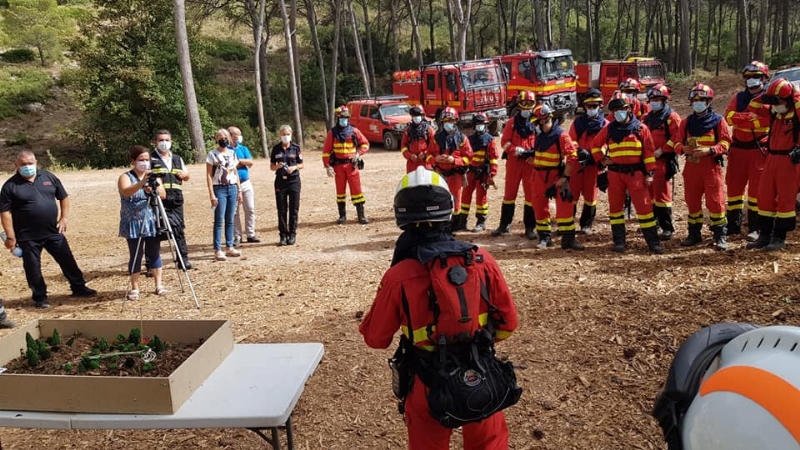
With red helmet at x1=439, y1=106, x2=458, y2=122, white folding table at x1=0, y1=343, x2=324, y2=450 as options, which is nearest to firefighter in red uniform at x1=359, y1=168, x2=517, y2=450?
white folding table at x1=0, y1=343, x2=324, y2=450

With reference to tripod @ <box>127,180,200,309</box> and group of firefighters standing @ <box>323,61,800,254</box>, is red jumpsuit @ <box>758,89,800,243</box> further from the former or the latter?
tripod @ <box>127,180,200,309</box>

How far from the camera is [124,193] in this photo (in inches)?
278

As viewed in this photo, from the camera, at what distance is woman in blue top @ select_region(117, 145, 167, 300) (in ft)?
23.3

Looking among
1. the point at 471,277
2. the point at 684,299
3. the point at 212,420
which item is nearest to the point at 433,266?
the point at 471,277

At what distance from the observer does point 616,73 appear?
97.8 ft

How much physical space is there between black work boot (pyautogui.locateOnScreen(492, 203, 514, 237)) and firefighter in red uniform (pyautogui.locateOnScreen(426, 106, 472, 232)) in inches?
31.0

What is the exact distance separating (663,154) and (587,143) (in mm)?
1054

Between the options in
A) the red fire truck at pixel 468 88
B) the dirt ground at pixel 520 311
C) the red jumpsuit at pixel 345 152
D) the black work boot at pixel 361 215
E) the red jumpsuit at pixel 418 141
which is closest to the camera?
the dirt ground at pixel 520 311

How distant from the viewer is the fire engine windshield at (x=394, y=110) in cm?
2436

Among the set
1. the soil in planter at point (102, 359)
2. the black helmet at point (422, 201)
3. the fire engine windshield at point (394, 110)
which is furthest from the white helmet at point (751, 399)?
the fire engine windshield at point (394, 110)

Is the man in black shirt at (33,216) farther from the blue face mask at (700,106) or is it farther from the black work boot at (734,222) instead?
the black work boot at (734,222)

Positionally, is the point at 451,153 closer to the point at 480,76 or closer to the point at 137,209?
the point at 137,209

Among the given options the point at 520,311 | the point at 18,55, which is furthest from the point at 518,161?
the point at 18,55

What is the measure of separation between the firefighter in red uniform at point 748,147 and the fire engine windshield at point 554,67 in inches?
718
